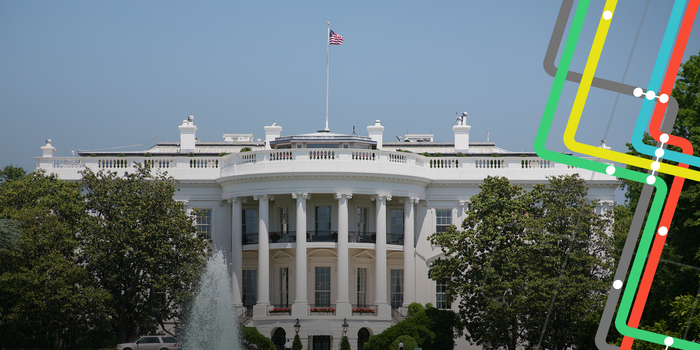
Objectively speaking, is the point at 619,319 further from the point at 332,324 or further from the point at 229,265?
the point at 229,265

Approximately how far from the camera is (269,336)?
41344 mm

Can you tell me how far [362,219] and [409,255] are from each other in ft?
A: 12.7

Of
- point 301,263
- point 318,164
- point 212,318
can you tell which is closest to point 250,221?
point 301,263

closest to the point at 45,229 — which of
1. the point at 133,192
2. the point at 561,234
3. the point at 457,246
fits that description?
the point at 133,192

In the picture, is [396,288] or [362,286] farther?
[396,288]

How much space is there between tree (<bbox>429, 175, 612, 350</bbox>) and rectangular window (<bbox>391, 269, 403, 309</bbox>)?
7989 millimetres

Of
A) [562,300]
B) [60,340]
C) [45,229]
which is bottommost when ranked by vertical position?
[60,340]

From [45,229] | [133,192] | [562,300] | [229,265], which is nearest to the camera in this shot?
[562,300]

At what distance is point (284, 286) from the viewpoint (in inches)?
1784

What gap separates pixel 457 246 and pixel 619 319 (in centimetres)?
3158

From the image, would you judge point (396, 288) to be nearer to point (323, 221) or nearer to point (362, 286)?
point (362, 286)

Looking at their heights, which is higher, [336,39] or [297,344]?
[336,39]

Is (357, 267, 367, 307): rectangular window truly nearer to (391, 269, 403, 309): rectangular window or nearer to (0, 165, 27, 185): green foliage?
(391, 269, 403, 309): rectangular window

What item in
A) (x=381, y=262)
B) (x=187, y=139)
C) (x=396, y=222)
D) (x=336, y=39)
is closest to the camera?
(x=381, y=262)
